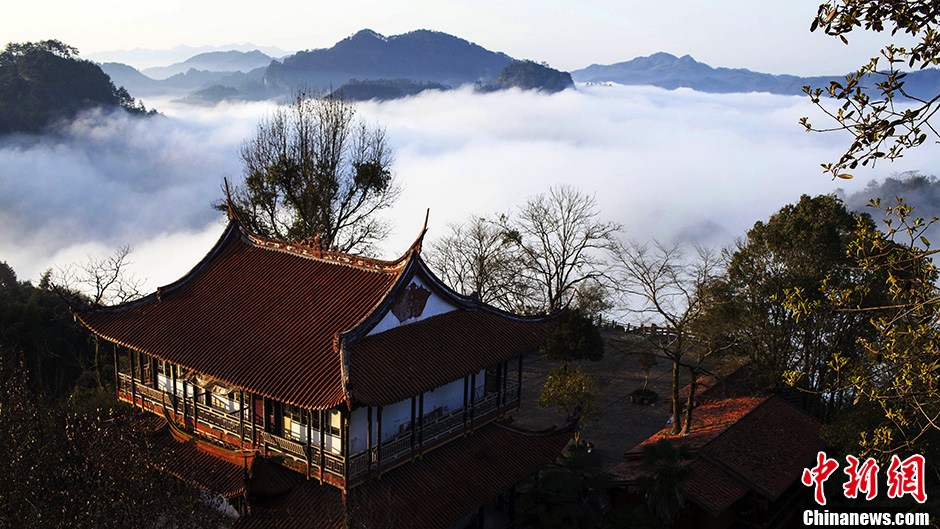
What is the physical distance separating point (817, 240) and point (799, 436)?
6.85 metres

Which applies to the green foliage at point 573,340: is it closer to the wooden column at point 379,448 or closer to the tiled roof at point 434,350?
the tiled roof at point 434,350

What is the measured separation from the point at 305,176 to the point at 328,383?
19.6 metres

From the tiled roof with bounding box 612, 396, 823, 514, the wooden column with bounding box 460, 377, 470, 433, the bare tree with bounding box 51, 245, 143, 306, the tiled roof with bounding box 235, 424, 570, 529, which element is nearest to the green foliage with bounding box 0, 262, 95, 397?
the bare tree with bounding box 51, 245, 143, 306

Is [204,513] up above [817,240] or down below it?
below

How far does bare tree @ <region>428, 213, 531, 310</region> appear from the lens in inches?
1485

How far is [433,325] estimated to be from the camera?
17203 millimetres

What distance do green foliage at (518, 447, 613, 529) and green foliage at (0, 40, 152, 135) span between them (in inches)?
3366

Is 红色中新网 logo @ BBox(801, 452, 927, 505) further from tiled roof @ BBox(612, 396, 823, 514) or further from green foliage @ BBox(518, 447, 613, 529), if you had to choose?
green foliage @ BBox(518, 447, 613, 529)

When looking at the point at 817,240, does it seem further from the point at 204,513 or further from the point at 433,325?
the point at 204,513

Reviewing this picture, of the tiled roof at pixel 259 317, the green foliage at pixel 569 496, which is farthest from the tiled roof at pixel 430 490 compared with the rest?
the tiled roof at pixel 259 317

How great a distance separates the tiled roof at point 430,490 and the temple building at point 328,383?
0.12ft

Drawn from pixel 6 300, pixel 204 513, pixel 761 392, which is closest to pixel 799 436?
pixel 761 392

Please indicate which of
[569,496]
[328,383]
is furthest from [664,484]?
[328,383]

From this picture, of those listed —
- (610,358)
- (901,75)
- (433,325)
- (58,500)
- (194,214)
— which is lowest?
(194,214)
